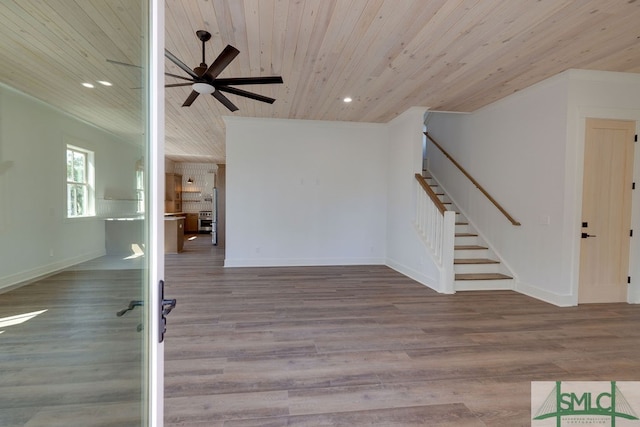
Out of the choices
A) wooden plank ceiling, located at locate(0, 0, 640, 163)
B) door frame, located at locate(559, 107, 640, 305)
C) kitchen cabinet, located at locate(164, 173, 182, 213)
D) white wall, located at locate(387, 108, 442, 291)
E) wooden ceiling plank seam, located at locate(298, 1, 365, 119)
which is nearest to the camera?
wooden plank ceiling, located at locate(0, 0, 640, 163)

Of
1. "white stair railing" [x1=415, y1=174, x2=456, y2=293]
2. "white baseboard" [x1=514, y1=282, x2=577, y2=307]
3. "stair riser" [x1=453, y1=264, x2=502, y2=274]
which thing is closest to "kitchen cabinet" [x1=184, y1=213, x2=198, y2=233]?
"white stair railing" [x1=415, y1=174, x2=456, y2=293]

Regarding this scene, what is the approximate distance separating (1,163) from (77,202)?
8.7 inches

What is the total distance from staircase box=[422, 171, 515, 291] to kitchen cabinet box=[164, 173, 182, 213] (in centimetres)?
955

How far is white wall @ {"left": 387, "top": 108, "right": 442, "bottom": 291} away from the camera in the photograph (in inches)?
185

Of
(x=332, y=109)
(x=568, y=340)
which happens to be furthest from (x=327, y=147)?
(x=568, y=340)

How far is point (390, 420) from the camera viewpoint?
1708 mm

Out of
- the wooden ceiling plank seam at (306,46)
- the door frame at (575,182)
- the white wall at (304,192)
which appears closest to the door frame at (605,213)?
the door frame at (575,182)

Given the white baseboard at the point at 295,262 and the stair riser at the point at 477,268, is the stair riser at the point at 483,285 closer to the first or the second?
the stair riser at the point at 477,268

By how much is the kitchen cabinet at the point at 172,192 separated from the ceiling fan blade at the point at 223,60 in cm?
890

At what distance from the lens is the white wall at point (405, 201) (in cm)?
470

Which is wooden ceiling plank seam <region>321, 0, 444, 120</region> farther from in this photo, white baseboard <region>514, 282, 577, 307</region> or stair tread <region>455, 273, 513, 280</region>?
white baseboard <region>514, 282, 577, 307</region>

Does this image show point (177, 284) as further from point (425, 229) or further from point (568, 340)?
point (568, 340)

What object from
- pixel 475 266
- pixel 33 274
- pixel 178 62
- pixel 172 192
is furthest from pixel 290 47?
pixel 172 192

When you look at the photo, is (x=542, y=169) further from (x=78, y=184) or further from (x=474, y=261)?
(x=78, y=184)
